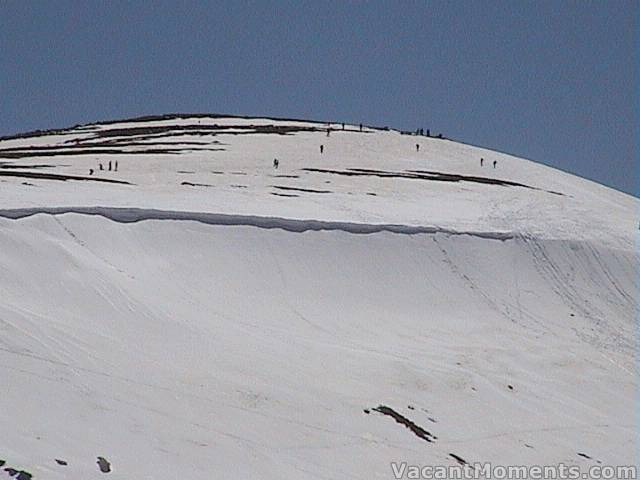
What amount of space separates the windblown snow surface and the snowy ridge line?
0.05 meters

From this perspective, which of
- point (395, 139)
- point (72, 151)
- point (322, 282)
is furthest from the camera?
point (395, 139)

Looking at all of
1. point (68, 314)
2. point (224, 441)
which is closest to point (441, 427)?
point (224, 441)

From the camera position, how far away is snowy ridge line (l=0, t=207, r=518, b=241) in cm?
1492

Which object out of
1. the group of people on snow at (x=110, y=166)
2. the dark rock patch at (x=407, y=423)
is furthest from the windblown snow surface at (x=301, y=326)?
the group of people on snow at (x=110, y=166)

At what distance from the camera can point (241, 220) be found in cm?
1734

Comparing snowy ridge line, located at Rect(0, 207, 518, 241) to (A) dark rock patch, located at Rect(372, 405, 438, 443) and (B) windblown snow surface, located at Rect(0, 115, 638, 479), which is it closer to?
(B) windblown snow surface, located at Rect(0, 115, 638, 479)

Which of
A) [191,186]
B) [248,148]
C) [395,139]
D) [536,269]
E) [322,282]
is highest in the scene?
[395,139]

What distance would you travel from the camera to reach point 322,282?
1638 centimetres

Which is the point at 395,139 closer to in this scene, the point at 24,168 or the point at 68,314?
the point at 24,168

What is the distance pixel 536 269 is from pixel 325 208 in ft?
15.2

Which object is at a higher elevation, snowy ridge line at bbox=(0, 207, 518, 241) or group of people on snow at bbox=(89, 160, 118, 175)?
group of people on snow at bbox=(89, 160, 118, 175)

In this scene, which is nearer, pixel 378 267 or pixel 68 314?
pixel 68 314

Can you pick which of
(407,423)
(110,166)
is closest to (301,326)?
(407,423)

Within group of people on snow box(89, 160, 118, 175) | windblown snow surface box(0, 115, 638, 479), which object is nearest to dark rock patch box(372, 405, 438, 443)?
windblown snow surface box(0, 115, 638, 479)
